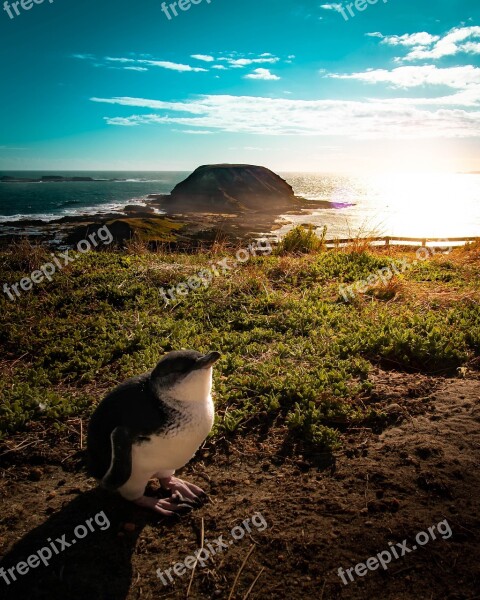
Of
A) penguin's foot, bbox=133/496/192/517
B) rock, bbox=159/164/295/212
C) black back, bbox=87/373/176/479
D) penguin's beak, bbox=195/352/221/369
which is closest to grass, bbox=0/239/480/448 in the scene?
penguin's foot, bbox=133/496/192/517

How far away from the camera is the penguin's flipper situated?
287cm

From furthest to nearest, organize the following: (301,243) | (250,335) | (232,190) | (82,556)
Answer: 1. (232,190)
2. (301,243)
3. (250,335)
4. (82,556)

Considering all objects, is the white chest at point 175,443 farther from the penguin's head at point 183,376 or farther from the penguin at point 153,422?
the penguin's head at point 183,376

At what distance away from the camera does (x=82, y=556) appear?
2.92m

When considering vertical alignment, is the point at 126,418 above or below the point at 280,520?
above

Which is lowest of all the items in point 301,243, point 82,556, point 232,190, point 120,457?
point 82,556

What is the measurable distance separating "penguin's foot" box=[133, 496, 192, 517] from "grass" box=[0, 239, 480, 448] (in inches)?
42.0

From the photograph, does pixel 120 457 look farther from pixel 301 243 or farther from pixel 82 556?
pixel 301 243

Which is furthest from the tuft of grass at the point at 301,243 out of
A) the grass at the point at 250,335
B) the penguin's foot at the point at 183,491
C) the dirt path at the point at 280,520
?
the penguin's foot at the point at 183,491

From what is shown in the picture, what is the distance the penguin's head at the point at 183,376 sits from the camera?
2896 mm

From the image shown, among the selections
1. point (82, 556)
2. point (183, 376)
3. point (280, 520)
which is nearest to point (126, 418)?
point (183, 376)

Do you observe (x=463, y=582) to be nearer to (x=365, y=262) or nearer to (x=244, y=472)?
(x=244, y=472)

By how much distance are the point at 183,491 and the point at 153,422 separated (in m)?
0.89

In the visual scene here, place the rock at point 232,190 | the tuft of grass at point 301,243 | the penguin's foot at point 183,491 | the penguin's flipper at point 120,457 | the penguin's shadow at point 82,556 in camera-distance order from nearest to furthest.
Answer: the penguin's shadow at point 82,556, the penguin's flipper at point 120,457, the penguin's foot at point 183,491, the tuft of grass at point 301,243, the rock at point 232,190
